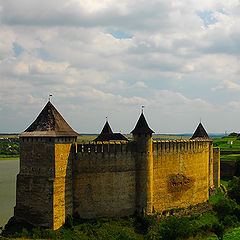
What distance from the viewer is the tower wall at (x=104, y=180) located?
19.8m

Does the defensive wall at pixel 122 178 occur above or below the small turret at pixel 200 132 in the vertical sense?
below

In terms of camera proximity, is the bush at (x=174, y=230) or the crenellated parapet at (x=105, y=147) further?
the crenellated parapet at (x=105, y=147)

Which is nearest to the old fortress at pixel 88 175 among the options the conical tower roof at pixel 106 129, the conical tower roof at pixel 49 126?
the conical tower roof at pixel 49 126

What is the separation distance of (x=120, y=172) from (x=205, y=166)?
38.1 feet

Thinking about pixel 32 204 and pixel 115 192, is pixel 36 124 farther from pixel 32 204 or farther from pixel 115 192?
pixel 115 192

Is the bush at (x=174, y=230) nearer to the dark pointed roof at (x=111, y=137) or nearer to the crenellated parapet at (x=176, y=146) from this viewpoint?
the crenellated parapet at (x=176, y=146)

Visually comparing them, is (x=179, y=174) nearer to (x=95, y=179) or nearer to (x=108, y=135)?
(x=108, y=135)

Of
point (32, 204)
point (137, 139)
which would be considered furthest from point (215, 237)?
point (32, 204)

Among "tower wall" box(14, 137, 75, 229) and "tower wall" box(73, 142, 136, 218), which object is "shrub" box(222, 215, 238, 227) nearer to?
"tower wall" box(73, 142, 136, 218)

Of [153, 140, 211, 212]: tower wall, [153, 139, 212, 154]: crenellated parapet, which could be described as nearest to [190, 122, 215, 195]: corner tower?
[153, 140, 211, 212]: tower wall

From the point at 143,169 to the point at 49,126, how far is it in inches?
292

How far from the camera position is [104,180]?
20328 mm

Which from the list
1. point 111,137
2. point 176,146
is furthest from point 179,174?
point 111,137

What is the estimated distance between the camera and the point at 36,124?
19297 mm
